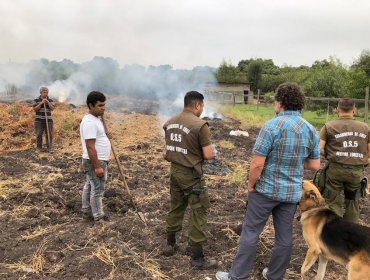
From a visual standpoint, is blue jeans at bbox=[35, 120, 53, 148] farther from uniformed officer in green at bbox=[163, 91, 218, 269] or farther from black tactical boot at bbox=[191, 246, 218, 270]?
black tactical boot at bbox=[191, 246, 218, 270]

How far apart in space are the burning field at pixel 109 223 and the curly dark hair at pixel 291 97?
6.19ft

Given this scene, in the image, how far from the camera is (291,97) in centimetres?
328

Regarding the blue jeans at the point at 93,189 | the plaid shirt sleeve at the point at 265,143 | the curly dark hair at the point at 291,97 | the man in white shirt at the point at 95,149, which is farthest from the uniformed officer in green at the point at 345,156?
the blue jeans at the point at 93,189

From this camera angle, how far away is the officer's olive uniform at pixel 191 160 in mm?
3865

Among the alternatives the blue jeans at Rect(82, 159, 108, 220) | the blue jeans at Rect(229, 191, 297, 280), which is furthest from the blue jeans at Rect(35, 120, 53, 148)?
the blue jeans at Rect(229, 191, 297, 280)

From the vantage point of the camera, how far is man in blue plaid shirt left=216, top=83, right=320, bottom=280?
323 cm

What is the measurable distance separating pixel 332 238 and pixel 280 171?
32.2 inches

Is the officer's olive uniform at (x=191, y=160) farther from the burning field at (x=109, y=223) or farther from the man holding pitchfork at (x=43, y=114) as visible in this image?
the man holding pitchfork at (x=43, y=114)

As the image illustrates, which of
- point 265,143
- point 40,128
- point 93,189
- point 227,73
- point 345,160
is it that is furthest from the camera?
point 227,73

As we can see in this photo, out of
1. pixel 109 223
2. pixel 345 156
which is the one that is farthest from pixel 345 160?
pixel 109 223

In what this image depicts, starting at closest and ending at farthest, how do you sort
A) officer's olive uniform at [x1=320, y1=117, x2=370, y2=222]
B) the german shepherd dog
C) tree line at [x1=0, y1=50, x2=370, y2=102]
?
the german shepherd dog < officer's olive uniform at [x1=320, y1=117, x2=370, y2=222] < tree line at [x1=0, y1=50, x2=370, y2=102]

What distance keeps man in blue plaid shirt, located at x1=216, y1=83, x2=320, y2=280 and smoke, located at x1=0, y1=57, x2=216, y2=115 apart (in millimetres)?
19683

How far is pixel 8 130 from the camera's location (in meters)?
11.9

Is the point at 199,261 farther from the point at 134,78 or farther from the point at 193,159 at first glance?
the point at 134,78
